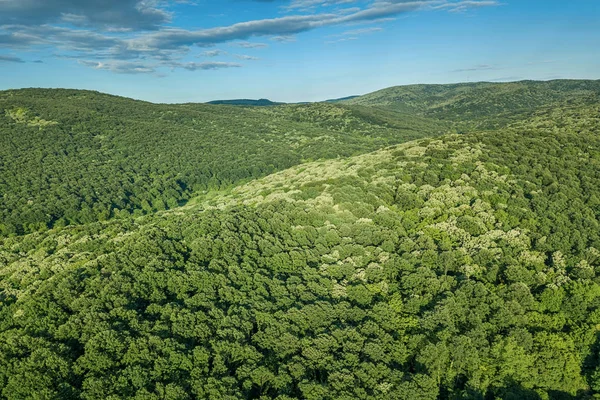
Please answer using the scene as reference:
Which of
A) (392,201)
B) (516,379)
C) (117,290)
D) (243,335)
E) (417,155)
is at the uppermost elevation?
(417,155)

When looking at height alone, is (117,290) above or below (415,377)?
above

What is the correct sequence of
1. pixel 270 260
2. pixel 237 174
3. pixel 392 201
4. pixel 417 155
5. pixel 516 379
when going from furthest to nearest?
1. pixel 237 174
2. pixel 417 155
3. pixel 392 201
4. pixel 270 260
5. pixel 516 379

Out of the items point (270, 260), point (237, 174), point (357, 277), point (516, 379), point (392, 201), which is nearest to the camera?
point (516, 379)

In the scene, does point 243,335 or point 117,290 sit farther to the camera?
point 117,290

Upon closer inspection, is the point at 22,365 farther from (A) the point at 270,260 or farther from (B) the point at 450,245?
(B) the point at 450,245

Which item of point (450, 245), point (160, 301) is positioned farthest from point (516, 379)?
point (160, 301)

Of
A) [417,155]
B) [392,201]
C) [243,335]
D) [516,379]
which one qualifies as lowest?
[516,379]

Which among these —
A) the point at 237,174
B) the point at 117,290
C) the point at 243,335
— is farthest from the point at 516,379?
the point at 237,174

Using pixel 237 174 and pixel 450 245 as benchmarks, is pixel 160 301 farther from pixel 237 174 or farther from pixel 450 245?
pixel 237 174

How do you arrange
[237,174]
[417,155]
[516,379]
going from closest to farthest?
[516,379] < [417,155] < [237,174]
